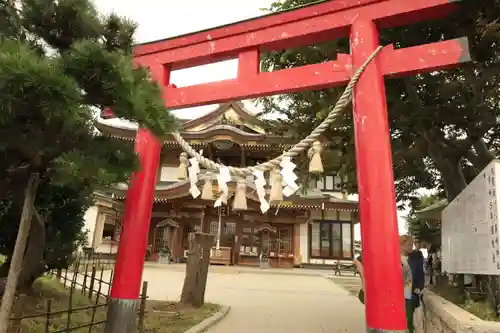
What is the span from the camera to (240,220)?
21016 millimetres

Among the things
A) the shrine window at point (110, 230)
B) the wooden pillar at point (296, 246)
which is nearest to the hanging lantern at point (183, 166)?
the wooden pillar at point (296, 246)

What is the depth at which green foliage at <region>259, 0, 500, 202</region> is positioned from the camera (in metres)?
4.47

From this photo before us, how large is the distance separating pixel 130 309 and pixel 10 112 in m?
2.70

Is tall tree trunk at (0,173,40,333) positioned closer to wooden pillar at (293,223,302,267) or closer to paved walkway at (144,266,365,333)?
paved walkway at (144,266,365,333)

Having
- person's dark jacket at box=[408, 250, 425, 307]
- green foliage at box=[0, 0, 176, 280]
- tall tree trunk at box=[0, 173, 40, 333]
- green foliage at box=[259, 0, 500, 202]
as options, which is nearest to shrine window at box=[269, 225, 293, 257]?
green foliage at box=[259, 0, 500, 202]

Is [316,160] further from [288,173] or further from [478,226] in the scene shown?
[478,226]

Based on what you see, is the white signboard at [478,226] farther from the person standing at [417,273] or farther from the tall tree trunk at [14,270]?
the tall tree trunk at [14,270]

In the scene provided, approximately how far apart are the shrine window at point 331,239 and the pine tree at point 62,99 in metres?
19.7

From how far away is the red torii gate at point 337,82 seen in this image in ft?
10.8

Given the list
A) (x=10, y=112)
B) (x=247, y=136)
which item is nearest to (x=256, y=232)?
(x=247, y=136)

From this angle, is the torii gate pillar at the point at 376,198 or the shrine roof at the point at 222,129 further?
the shrine roof at the point at 222,129

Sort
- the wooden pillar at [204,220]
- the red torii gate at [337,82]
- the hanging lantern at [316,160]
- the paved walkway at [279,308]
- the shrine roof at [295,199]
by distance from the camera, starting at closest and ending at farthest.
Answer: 1. the red torii gate at [337,82]
2. the hanging lantern at [316,160]
3. the paved walkway at [279,308]
4. the shrine roof at [295,199]
5. the wooden pillar at [204,220]

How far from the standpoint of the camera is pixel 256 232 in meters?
21.0

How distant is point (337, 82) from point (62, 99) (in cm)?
269
